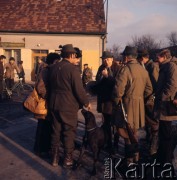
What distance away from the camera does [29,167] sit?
6.23 m

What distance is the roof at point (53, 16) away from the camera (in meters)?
25.6

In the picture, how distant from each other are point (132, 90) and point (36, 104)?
1.96 meters

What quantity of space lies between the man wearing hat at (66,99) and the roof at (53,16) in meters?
19.1

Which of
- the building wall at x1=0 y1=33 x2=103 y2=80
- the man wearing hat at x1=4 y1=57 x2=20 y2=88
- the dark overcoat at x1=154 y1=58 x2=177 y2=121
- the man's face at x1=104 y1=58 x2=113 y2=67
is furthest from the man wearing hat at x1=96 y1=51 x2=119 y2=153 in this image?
the building wall at x1=0 y1=33 x2=103 y2=80

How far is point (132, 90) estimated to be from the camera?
586cm

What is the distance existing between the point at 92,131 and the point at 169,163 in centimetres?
145

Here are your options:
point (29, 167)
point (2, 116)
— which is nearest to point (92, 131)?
point (29, 167)

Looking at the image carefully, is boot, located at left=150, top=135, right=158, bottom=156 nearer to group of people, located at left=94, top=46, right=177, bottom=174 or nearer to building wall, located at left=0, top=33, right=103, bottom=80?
group of people, located at left=94, top=46, right=177, bottom=174

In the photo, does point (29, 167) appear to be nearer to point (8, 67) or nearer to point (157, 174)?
point (157, 174)

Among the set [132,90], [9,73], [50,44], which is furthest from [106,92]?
[50,44]

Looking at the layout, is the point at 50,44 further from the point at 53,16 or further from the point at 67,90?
the point at 67,90

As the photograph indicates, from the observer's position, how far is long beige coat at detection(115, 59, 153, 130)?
5805mm

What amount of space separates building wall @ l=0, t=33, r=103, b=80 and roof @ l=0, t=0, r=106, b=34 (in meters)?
0.46

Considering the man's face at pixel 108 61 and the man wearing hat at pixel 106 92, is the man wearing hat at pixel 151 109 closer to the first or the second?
the man wearing hat at pixel 106 92
